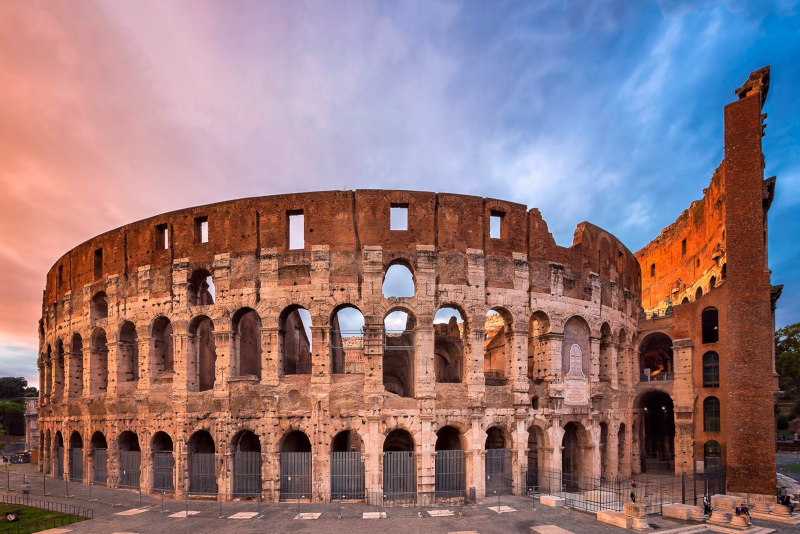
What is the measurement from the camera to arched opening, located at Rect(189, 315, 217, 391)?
70.4ft

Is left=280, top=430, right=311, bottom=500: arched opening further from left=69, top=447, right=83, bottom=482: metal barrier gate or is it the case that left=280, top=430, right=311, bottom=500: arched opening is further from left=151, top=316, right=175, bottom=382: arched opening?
left=69, top=447, right=83, bottom=482: metal barrier gate

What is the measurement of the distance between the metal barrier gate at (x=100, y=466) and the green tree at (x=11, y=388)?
69898mm

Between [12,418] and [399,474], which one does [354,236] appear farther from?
[12,418]

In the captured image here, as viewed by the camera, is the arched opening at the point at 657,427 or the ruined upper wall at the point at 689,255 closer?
the ruined upper wall at the point at 689,255

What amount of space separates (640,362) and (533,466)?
40.7 feet

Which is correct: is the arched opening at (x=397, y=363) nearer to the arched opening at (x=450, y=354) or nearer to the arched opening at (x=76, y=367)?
the arched opening at (x=450, y=354)

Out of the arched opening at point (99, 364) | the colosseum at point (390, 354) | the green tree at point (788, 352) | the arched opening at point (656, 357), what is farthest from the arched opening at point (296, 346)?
the green tree at point (788, 352)

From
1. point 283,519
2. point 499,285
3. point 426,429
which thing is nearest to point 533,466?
point 426,429

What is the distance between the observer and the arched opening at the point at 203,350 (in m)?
21.5

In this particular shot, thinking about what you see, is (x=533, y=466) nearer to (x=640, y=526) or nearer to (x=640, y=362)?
(x=640, y=526)

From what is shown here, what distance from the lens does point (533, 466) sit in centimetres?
2155

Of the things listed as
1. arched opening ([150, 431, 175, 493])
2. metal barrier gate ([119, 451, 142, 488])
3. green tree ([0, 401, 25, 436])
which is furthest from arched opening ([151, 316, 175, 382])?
green tree ([0, 401, 25, 436])

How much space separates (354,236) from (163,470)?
1280 cm

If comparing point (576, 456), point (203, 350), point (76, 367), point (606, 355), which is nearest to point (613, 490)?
point (576, 456)
